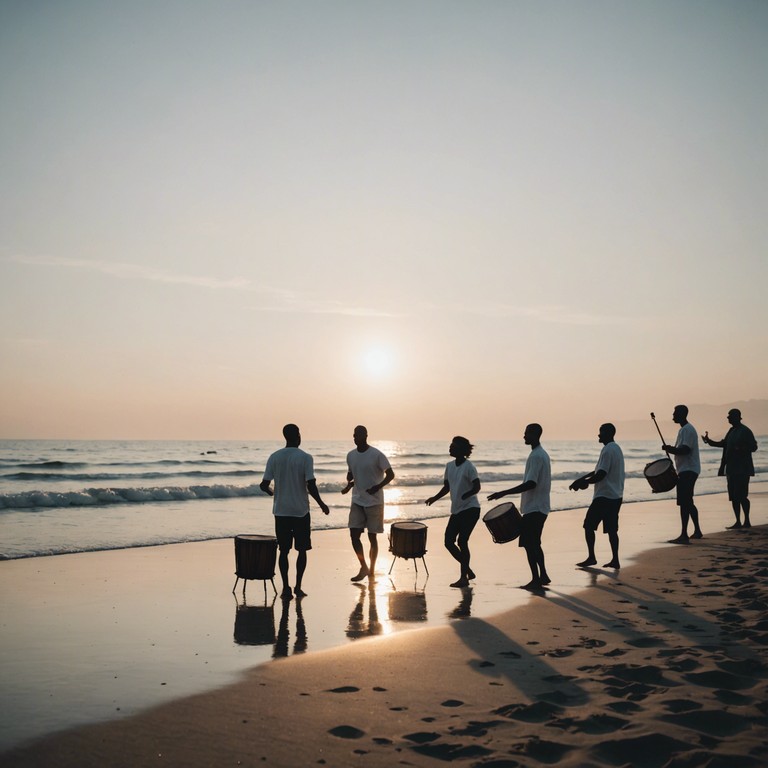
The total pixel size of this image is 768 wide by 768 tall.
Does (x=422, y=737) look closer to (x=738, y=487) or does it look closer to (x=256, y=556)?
(x=256, y=556)

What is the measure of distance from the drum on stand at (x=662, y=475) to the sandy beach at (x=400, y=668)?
1.36 m

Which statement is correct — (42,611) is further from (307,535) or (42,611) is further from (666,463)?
(666,463)

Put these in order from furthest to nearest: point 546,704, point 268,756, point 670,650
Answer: point 670,650 < point 546,704 < point 268,756

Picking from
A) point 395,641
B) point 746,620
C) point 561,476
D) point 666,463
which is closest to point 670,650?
point 746,620

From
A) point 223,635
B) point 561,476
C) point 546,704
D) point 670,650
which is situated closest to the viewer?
point 546,704

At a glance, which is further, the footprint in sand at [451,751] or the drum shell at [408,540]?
the drum shell at [408,540]

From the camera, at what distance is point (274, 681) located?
5926mm

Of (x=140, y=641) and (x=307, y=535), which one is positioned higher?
(x=307, y=535)

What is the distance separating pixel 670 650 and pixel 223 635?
4186 mm

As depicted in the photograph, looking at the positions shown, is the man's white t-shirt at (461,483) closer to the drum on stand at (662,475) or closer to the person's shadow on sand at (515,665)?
the person's shadow on sand at (515,665)

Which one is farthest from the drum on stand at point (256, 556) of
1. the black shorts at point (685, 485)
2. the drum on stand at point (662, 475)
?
the black shorts at point (685, 485)

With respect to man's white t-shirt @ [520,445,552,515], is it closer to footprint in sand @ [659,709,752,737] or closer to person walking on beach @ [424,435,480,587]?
person walking on beach @ [424,435,480,587]

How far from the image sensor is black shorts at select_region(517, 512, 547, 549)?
966 centimetres

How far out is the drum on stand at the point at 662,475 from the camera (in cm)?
1220
